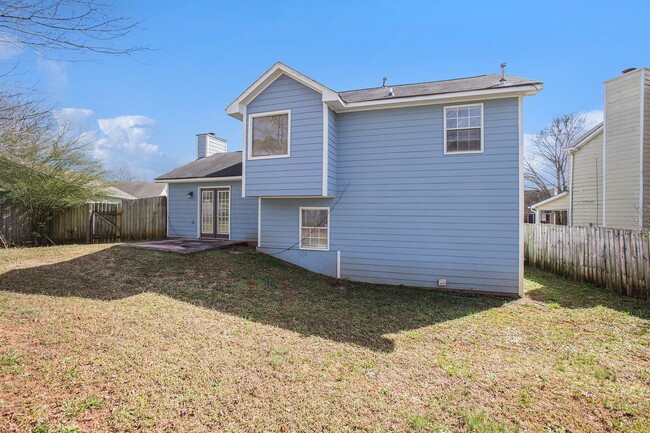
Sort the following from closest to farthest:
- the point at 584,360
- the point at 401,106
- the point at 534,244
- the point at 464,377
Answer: the point at 464,377 → the point at 584,360 → the point at 401,106 → the point at 534,244

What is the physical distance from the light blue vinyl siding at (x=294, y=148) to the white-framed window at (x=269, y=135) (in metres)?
0.14

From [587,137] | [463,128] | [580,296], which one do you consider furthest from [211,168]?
[587,137]

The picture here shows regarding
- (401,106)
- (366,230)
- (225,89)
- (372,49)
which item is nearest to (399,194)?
(366,230)

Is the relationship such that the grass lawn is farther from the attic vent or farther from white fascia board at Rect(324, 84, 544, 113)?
the attic vent

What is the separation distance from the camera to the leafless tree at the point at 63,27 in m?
3.63

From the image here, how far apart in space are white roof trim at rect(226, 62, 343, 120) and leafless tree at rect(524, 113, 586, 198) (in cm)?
2947

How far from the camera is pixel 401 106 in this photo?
870cm

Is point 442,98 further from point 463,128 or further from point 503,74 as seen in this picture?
point 503,74

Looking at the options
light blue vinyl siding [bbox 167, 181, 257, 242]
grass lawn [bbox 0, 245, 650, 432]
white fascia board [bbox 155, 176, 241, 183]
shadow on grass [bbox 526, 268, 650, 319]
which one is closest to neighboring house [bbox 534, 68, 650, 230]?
shadow on grass [bbox 526, 268, 650, 319]

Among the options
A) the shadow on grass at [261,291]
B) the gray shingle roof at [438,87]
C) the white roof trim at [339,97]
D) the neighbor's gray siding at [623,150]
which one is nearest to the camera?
the shadow on grass at [261,291]

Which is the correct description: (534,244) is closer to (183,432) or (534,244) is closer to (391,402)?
(391,402)

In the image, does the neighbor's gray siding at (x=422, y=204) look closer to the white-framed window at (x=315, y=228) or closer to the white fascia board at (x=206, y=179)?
the white-framed window at (x=315, y=228)

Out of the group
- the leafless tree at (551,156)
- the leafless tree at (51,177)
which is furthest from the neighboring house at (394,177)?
the leafless tree at (551,156)

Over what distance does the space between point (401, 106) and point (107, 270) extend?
8813 millimetres
